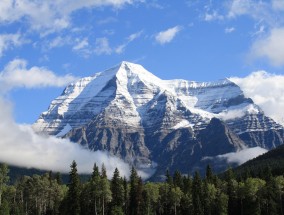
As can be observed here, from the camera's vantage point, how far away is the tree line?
16188cm

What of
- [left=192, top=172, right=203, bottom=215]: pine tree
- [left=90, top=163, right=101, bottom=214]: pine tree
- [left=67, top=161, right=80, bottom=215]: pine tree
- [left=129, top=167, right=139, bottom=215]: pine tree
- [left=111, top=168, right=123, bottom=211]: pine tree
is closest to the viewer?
[left=67, top=161, right=80, bottom=215]: pine tree

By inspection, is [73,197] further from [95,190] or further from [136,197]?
[136,197]

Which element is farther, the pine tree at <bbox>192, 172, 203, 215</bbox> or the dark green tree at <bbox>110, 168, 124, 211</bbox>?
the pine tree at <bbox>192, 172, 203, 215</bbox>

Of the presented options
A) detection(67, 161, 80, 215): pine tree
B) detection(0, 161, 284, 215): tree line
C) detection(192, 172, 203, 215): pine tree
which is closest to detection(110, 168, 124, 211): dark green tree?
detection(0, 161, 284, 215): tree line

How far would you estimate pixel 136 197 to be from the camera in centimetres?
16962

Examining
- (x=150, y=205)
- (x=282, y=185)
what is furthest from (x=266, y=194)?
(x=150, y=205)

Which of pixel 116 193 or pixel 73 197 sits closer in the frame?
pixel 73 197

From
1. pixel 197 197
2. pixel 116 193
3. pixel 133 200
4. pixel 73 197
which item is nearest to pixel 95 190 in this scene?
pixel 116 193

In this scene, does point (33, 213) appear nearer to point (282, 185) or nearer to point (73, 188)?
point (73, 188)

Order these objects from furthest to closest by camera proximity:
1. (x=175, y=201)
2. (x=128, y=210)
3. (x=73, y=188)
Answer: (x=175, y=201) → (x=128, y=210) → (x=73, y=188)

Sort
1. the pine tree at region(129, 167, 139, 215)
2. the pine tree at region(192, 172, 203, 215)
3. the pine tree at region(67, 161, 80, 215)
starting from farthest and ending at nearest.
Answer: the pine tree at region(192, 172, 203, 215)
the pine tree at region(129, 167, 139, 215)
the pine tree at region(67, 161, 80, 215)

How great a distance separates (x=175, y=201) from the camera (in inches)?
7274

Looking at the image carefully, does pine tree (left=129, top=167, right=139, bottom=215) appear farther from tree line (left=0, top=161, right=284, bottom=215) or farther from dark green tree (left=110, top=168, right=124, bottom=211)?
dark green tree (left=110, top=168, right=124, bottom=211)

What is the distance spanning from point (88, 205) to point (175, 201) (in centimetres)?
2924
